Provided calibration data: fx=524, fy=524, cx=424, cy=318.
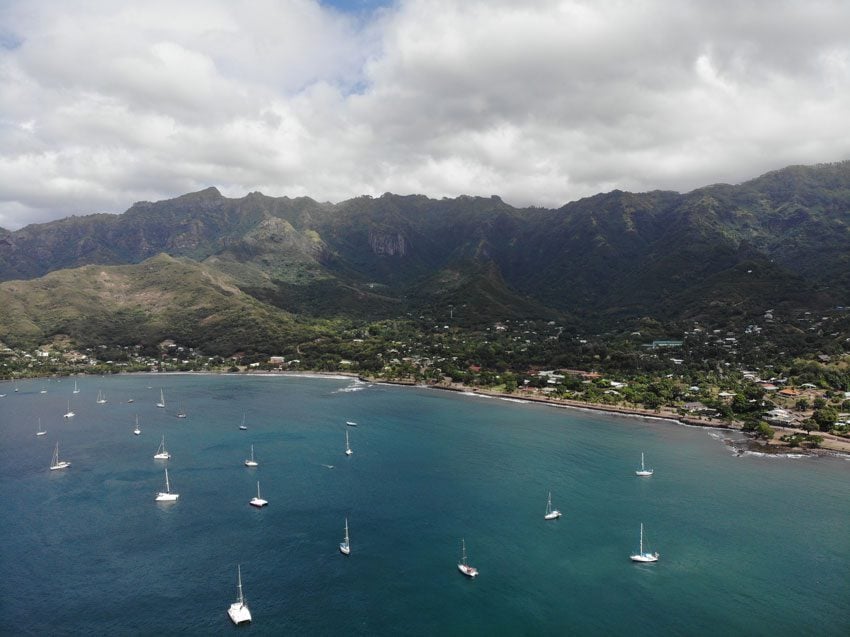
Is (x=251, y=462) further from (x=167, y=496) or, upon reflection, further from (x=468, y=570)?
(x=468, y=570)

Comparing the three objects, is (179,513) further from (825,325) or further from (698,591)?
(825,325)

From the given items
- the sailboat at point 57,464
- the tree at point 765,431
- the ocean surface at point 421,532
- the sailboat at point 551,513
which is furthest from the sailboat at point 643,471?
the sailboat at point 57,464

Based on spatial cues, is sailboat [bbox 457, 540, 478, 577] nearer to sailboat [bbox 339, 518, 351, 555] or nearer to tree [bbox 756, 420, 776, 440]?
sailboat [bbox 339, 518, 351, 555]

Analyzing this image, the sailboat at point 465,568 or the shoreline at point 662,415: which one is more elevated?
the shoreline at point 662,415

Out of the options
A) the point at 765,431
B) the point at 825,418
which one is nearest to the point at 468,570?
the point at 765,431

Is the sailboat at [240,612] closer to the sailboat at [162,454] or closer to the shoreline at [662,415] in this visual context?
the sailboat at [162,454]

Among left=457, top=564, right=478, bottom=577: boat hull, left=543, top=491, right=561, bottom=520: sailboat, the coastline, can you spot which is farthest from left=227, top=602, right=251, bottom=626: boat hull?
the coastline

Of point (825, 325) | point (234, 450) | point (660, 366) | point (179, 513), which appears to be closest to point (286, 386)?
point (234, 450)

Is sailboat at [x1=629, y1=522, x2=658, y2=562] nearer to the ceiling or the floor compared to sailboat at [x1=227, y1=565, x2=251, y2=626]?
nearer to the floor

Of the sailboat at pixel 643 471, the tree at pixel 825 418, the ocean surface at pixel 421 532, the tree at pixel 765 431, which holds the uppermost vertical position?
the tree at pixel 825 418
